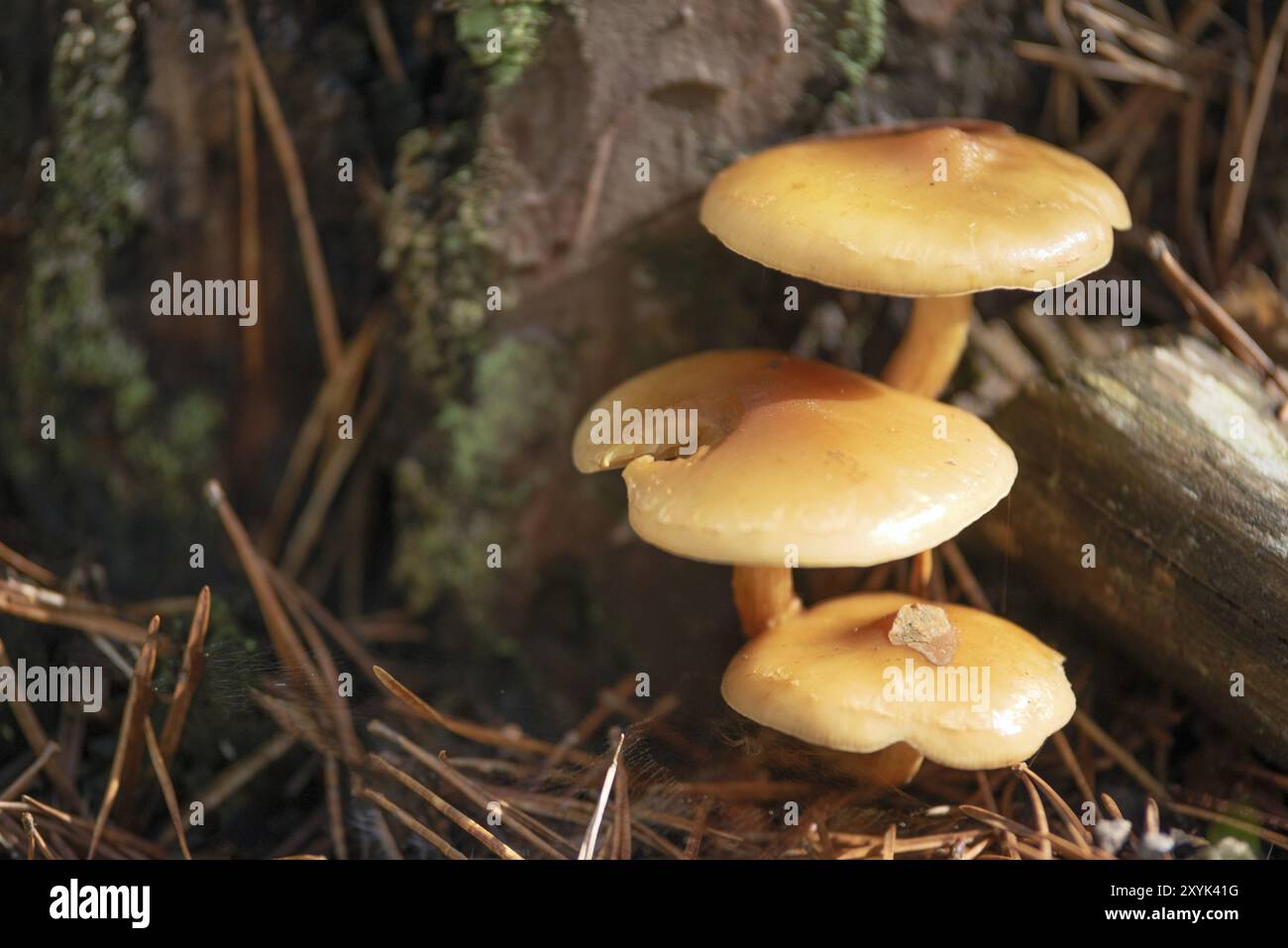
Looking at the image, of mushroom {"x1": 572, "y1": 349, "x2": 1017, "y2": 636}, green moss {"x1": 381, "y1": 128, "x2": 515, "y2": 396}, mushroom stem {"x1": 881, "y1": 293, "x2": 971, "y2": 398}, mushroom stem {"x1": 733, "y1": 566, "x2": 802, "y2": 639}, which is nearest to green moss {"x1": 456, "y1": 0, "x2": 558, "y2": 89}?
green moss {"x1": 381, "y1": 128, "x2": 515, "y2": 396}

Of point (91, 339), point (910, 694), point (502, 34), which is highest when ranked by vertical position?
point (502, 34)

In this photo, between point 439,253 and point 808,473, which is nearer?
point 808,473

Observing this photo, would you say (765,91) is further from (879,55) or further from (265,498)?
(265,498)

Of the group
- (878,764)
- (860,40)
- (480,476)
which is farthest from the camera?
(480,476)

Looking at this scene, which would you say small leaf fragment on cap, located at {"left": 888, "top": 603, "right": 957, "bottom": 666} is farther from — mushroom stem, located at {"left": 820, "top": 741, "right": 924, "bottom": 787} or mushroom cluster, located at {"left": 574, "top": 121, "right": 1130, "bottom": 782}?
mushroom stem, located at {"left": 820, "top": 741, "right": 924, "bottom": 787}

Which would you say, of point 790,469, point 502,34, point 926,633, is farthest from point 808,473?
point 502,34

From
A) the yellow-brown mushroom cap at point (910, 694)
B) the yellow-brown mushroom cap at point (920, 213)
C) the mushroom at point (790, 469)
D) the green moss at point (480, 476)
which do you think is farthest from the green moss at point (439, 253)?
the yellow-brown mushroom cap at point (910, 694)

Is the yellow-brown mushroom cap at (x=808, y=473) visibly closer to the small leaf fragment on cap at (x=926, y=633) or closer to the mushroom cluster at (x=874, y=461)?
the mushroom cluster at (x=874, y=461)

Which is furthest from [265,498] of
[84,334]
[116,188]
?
[116,188]

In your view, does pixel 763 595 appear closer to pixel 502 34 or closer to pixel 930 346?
pixel 930 346
